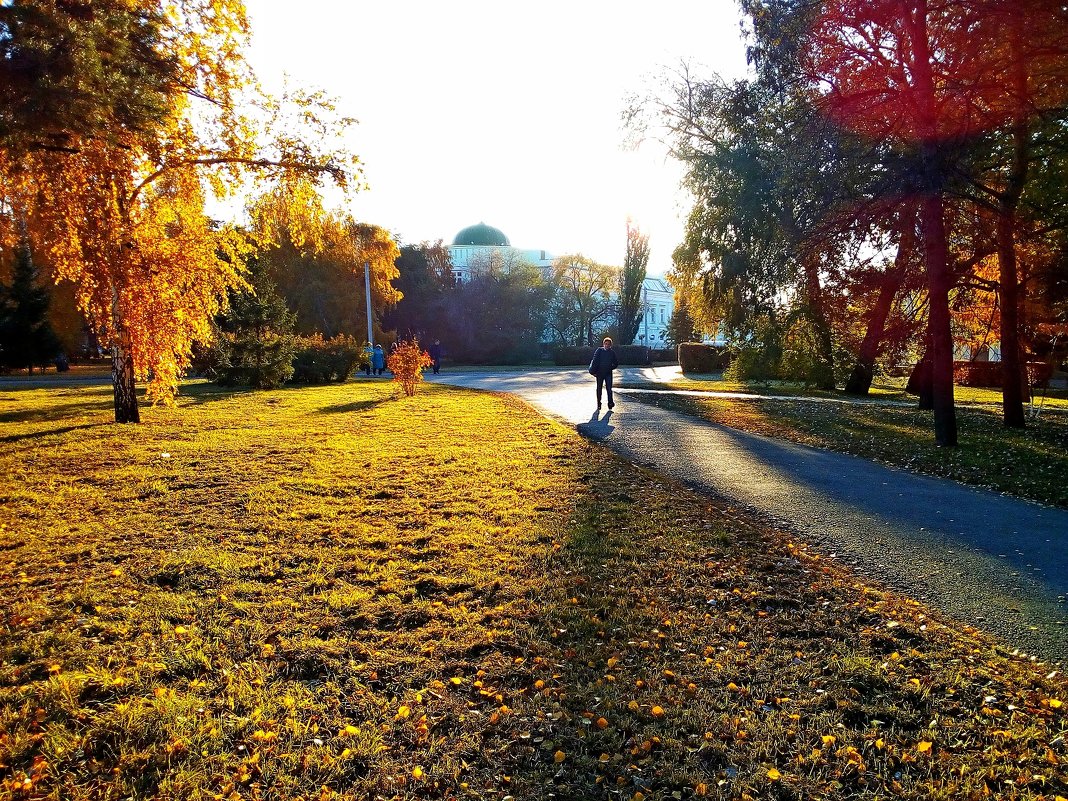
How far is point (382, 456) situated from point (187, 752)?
23.2 ft

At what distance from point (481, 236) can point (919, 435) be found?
91.6 metres

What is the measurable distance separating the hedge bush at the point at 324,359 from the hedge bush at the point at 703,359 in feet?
58.1

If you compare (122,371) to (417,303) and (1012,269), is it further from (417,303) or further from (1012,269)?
(417,303)

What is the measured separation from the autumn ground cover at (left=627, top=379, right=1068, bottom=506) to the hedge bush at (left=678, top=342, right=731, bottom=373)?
54.6 feet

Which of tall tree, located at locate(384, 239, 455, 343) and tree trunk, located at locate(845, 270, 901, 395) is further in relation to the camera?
tall tree, located at locate(384, 239, 455, 343)

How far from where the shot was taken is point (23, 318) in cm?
2894

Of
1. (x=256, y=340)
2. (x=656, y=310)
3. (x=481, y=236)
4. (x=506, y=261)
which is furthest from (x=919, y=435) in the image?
(x=656, y=310)

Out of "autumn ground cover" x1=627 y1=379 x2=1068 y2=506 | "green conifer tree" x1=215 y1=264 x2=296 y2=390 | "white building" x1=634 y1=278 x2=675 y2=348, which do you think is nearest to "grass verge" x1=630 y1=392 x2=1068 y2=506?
"autumn ground cover" x1=627 y1=379 x2=1068 y2=506

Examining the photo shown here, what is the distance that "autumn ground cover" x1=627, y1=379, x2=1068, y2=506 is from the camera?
8.30m

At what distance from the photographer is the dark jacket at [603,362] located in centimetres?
1456

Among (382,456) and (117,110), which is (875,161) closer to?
(382,456)

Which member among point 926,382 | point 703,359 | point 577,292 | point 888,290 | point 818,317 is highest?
point 577,292

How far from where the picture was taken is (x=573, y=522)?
20.5ft

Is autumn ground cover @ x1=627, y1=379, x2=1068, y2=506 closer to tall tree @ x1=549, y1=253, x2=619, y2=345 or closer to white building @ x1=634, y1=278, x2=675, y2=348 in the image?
tall tree @ x1=549, y1=253, x2=619, y2=345
